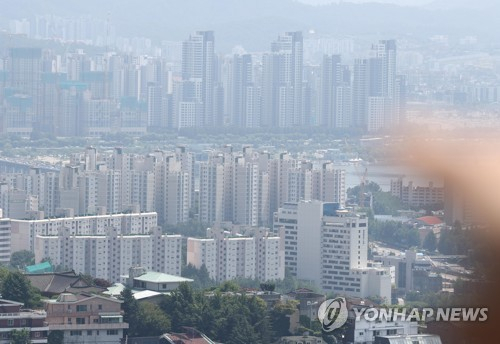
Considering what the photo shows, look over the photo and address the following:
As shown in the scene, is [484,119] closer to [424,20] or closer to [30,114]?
[30,114]

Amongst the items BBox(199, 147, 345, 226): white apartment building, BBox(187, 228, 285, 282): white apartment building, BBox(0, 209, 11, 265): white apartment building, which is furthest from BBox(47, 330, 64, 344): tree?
BBox(199, 147, 345, 226): white apartment building

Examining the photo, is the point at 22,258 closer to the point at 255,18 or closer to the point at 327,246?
the point at 327,246

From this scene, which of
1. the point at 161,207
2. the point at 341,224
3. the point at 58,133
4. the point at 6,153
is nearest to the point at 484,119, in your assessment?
the point at 341,224

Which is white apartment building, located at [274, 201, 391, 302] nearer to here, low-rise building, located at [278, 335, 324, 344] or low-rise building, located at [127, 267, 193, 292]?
low-rise building, located at [127, 267, 193, 292]

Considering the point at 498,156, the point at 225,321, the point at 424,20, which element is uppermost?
the point at 424,20

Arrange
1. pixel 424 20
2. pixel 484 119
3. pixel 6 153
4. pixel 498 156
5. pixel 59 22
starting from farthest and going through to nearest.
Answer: pixel 59 22, pixel 424 20, pixel 6 153, pixel 484 119, pixel 498 156

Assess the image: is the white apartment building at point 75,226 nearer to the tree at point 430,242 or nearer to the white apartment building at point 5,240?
the white apartment building at point 5,240
